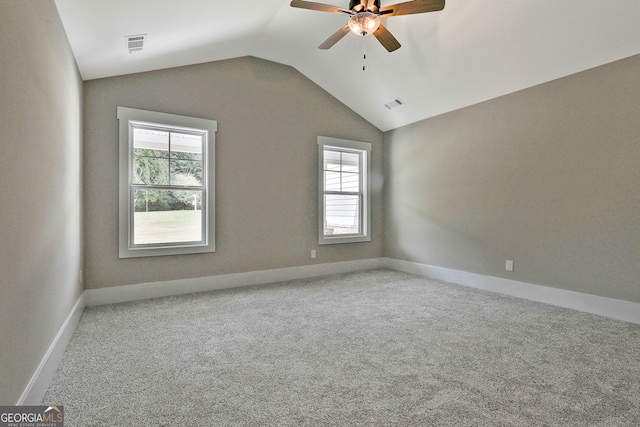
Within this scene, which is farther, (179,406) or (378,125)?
(378,125)

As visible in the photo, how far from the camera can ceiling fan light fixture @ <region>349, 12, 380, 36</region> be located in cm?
274

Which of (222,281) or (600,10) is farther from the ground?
(600,10)

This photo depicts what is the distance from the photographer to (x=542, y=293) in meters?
3.61

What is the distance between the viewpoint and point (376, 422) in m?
1.53

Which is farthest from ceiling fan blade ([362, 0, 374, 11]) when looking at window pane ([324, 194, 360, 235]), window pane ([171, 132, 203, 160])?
window pane ([324, 194, 360, 235])

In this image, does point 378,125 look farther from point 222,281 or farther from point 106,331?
point 106,331

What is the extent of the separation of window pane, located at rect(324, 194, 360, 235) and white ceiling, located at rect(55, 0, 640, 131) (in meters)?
1.80

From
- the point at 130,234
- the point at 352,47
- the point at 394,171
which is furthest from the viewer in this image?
the point at 394,171

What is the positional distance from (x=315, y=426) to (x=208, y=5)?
10.8 feet

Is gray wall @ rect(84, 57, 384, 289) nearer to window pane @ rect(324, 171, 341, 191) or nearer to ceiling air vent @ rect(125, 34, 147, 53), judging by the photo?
window pane @ rect(324, 171, 341, 191)

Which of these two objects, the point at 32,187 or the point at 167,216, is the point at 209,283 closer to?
the point at 167,216

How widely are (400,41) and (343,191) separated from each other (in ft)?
8.11

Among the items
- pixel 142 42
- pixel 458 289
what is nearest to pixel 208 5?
pixel 142 42

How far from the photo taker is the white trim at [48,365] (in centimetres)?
158
